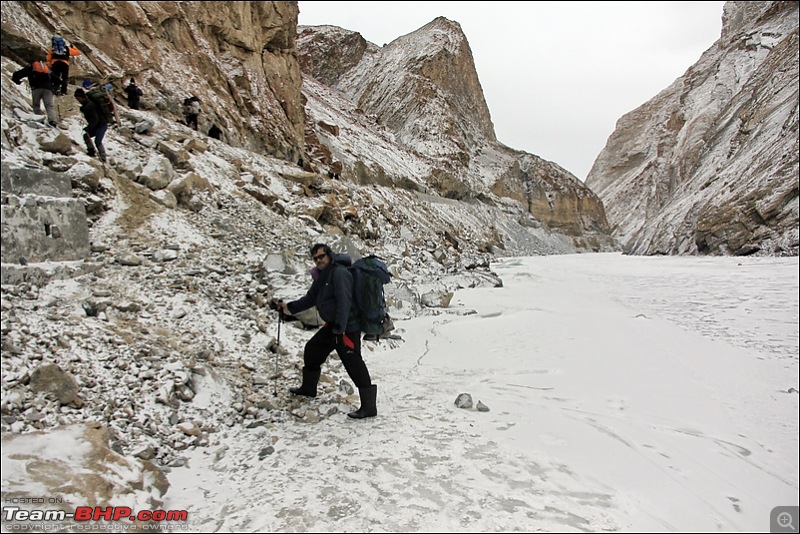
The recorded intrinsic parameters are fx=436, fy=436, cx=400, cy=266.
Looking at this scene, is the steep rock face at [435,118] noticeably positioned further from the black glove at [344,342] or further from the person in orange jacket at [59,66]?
the black glove at [344,342]

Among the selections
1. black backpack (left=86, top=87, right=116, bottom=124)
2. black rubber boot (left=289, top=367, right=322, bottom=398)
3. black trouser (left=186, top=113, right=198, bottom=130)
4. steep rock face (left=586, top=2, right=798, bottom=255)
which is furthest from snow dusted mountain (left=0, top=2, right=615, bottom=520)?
steep rock face (left=586, top=2, right=798, bottom=255)

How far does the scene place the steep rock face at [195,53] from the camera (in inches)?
378

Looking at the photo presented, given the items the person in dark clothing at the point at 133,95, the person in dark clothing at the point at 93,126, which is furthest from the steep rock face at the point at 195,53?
the person in dark clothing at the point at 93,126

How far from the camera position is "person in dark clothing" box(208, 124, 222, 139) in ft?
40.6

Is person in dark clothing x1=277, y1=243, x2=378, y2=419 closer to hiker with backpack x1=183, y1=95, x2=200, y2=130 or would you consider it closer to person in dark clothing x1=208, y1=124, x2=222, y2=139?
hiker with backpack x1=183, y1=95, x2=200, y2=130

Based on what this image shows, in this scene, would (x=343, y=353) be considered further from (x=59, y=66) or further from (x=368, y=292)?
(x=59, y=66)

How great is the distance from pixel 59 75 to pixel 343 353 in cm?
760

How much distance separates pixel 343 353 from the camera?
12.6 feet

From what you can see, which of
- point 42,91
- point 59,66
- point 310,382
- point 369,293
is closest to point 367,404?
point 310,382

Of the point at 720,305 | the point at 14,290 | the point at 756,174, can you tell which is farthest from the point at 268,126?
the point at 756,174

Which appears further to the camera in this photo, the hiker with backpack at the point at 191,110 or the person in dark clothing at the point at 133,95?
the hiker with backpack at the point at 191,110

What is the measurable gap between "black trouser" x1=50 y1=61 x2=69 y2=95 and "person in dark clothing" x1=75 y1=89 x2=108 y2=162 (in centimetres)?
102

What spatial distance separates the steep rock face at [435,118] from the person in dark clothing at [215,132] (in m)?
18.4

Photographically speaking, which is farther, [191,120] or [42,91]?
[191,120]
